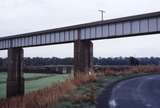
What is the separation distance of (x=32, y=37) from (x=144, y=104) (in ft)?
109

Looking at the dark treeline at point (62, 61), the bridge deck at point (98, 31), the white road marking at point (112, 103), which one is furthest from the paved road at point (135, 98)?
the dark treeline at point (62, 61)

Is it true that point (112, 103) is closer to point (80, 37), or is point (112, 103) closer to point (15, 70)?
point (80, 37)

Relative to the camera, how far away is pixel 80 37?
3944 cm

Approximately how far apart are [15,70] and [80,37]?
15431 millimetres

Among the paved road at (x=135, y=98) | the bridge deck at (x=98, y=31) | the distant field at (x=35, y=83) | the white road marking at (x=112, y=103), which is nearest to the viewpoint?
the white road marking at (x=112, y=103)

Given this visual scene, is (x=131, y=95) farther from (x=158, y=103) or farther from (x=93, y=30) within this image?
(x=93, y=30)

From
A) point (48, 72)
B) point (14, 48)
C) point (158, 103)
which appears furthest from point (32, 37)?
point (48, 72)

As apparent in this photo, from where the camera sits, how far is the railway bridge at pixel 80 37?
33125mm

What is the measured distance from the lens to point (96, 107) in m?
16.5

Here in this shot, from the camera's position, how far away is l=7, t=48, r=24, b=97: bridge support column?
50.8 meters

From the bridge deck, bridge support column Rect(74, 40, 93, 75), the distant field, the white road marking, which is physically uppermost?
the bridge deck

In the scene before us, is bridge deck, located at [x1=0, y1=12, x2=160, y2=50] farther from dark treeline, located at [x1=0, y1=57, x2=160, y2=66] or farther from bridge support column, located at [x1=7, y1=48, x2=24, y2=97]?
dark treeline, located at [x1=0, y1=57, x2=160, y2=66]

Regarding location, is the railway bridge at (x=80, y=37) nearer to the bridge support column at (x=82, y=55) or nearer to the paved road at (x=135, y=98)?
the bridge support column at (x=82, y=55)

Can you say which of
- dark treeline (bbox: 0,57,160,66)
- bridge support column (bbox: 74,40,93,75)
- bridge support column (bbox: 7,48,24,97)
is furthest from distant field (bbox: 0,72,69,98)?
dark treeline (bbox: 0,57,160,66)
